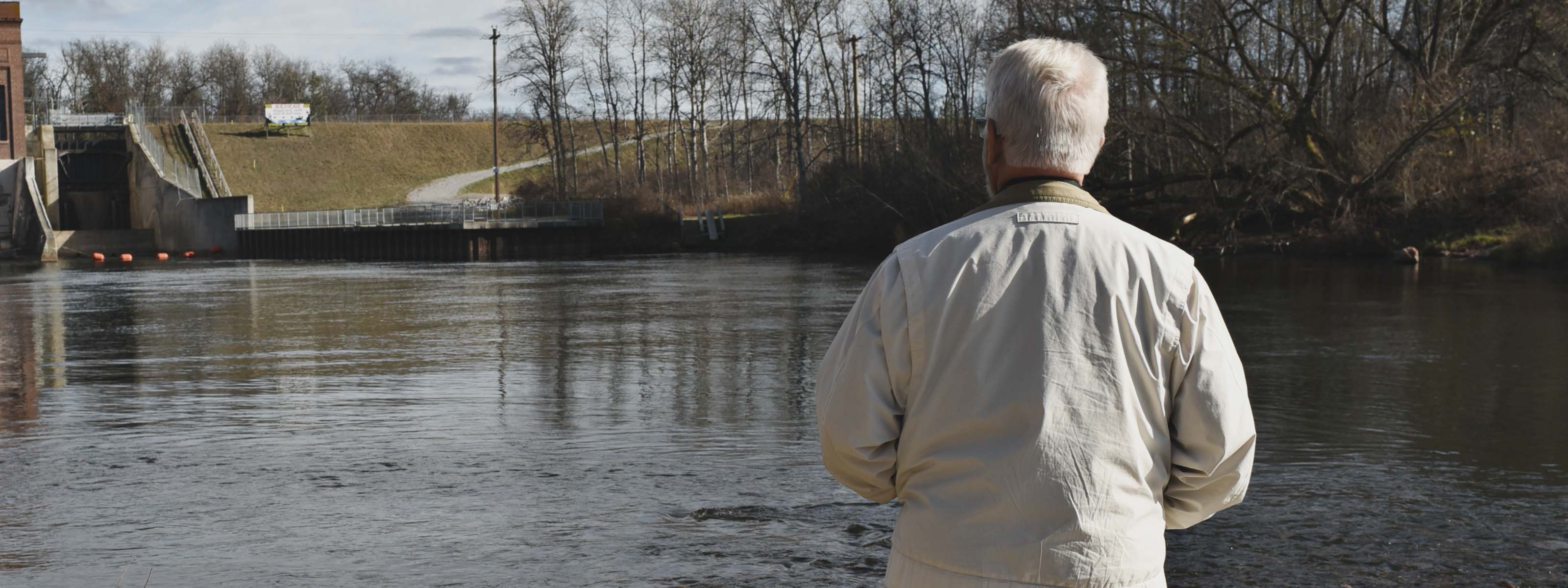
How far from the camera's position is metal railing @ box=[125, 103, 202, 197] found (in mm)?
59812

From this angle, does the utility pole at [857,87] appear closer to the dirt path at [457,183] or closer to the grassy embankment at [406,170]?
the grassy embankment at [406,170]

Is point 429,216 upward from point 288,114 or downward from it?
downward

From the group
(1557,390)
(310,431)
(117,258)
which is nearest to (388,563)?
(310,431)

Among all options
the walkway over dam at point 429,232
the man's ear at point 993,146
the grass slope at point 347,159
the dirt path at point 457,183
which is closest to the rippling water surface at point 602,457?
the man's ear at point 993,146

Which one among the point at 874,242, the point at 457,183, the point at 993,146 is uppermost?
the point at 457,183

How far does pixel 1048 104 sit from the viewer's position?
7.93 ft

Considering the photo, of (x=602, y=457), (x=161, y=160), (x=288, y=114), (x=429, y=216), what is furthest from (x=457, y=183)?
(x=602, y=457)

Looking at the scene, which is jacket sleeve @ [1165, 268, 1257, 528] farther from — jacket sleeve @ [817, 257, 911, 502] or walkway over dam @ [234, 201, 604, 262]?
walkway over dam @ [234, 201, 604, 262]

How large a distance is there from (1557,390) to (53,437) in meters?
11.3

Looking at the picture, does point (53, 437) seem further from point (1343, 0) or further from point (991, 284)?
point (1343, 0)

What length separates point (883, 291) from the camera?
236 cm

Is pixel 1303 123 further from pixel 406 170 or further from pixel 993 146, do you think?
pixel 406 170

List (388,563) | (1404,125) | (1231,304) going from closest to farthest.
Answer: (388,563), (1231,304), (1404,125)

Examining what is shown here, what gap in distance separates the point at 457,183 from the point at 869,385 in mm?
90955
